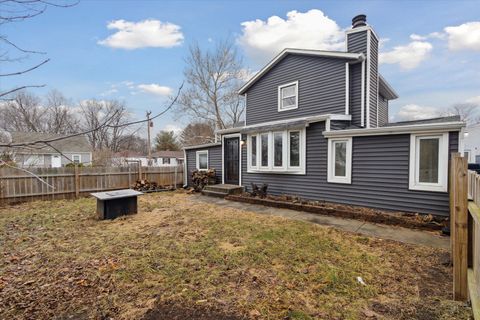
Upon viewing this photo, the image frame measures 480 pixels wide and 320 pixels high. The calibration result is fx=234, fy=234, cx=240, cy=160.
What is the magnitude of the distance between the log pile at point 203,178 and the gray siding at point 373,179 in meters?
4.47

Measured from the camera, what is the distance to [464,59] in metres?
11.6

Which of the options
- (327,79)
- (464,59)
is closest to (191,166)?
(327,79)

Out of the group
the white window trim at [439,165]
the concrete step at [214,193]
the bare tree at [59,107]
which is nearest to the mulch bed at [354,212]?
the white window trim at [439,165]

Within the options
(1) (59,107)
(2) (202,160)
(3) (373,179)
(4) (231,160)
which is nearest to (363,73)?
(3) (373,179)

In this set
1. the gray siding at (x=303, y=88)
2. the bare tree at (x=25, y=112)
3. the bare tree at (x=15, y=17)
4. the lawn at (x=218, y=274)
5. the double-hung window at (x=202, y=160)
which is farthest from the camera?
the double-hung window at (x=202, y=160)

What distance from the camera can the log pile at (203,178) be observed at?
37.2 ft

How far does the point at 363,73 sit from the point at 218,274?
310 inches

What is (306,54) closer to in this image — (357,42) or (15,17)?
(357,42)

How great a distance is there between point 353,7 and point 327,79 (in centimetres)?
291

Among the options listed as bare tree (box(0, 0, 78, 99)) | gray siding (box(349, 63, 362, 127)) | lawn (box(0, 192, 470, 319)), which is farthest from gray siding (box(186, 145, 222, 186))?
bare tree (box(0, 0, 78, 99))

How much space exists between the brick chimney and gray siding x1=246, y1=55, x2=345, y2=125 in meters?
0.44

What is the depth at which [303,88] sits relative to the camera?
9039 millimetres

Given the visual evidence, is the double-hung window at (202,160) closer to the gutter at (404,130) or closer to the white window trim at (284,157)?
the white window trim at (284,157)

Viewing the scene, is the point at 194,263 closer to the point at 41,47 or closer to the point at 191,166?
the point at 41,47
